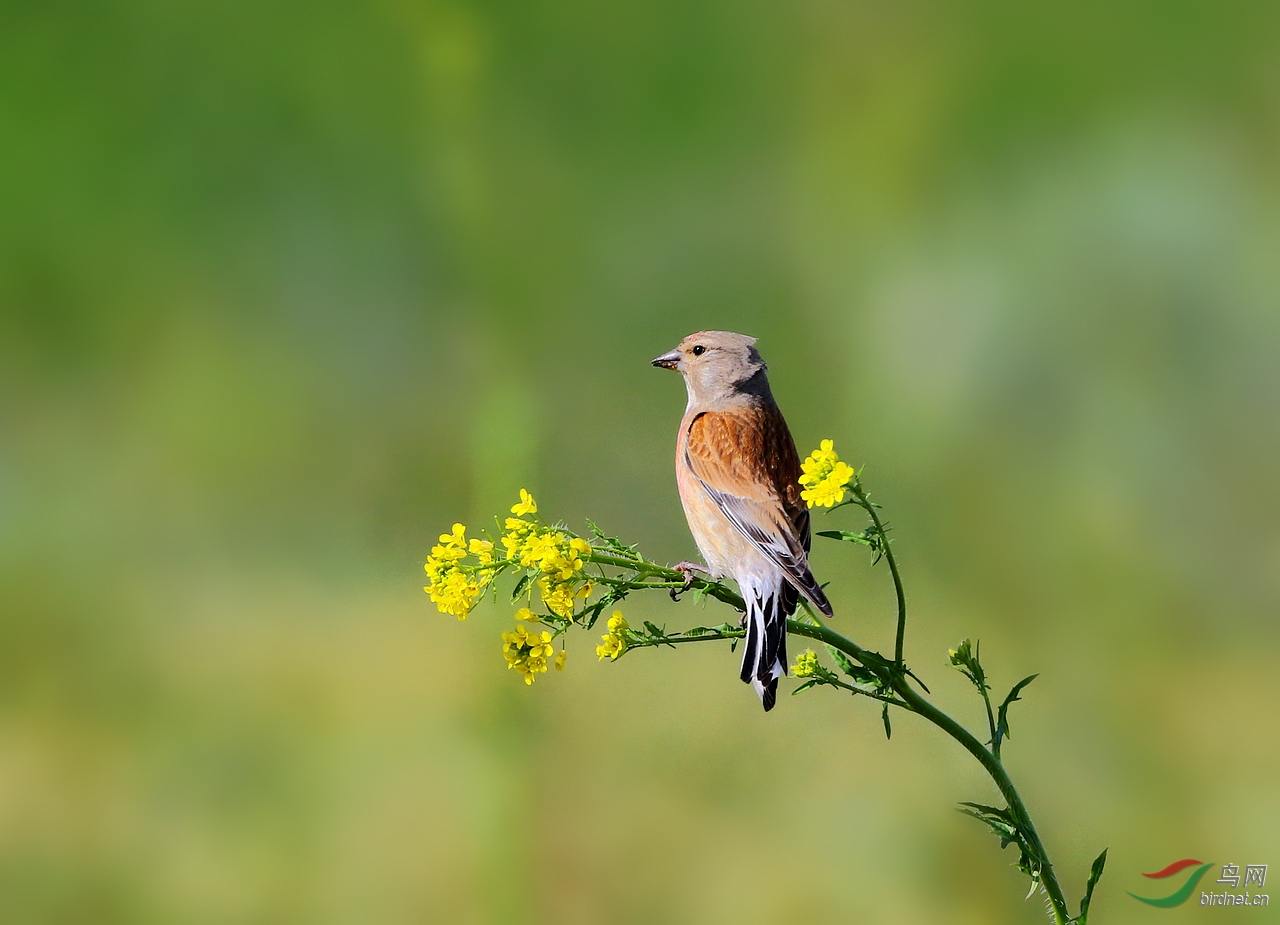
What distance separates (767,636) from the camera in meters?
0.84

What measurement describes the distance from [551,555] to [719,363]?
535mm

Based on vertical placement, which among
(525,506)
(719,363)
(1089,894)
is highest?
(719,363)

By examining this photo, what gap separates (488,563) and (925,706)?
32 centimetres

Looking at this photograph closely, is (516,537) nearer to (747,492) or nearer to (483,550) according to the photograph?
(483,550)

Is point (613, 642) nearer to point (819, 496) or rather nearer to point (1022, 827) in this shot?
point (819, 496)

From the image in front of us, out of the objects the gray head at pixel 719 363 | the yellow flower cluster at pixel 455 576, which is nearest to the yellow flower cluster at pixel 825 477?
the yellow flower cluster at pixel 455 576

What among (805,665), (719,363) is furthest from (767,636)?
(719,363)

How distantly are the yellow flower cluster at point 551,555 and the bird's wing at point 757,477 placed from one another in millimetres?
211

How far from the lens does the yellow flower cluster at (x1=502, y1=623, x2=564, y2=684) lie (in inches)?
28.9

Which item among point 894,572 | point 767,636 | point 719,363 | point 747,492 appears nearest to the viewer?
→ point 894,572

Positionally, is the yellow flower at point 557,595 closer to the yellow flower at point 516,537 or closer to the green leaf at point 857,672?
the yellow flower at point 516,537

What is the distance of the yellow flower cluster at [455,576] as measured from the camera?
28.9 inches

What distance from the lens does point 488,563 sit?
0.74 m

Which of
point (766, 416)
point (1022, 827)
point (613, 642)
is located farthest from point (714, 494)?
point (1022, 827)
